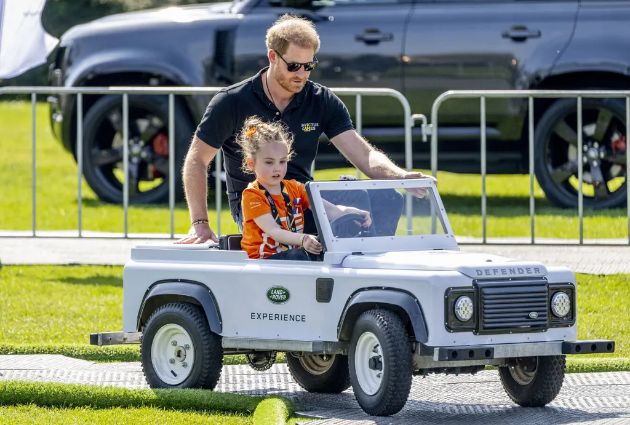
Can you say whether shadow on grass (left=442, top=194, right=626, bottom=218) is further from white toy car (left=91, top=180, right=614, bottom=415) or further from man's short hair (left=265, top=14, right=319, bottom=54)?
white toy car (left=91, top=180, right=614, bottom=415)

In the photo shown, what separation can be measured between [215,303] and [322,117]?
1054mm

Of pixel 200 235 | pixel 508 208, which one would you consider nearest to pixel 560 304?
pixel 200 235

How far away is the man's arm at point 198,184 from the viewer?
7281 millimetres

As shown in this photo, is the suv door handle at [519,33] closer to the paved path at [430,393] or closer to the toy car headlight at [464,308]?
the paved path at [430,393]

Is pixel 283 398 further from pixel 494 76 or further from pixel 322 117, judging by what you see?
pixel 494 76

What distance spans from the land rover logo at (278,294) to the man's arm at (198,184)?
59 cm

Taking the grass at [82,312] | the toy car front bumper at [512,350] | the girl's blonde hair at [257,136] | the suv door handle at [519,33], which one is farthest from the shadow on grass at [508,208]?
the toy car front bumper at [512,350]

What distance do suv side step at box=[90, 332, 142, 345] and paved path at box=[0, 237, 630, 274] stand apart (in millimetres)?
3247

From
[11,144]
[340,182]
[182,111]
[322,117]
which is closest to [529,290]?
[340,182]

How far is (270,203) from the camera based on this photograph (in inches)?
276

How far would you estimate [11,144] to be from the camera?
21656 mm

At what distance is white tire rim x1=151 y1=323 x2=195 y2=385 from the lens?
7066mm

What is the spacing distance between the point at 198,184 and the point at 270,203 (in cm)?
49

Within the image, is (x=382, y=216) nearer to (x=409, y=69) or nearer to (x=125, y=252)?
(x=125, y=252)
